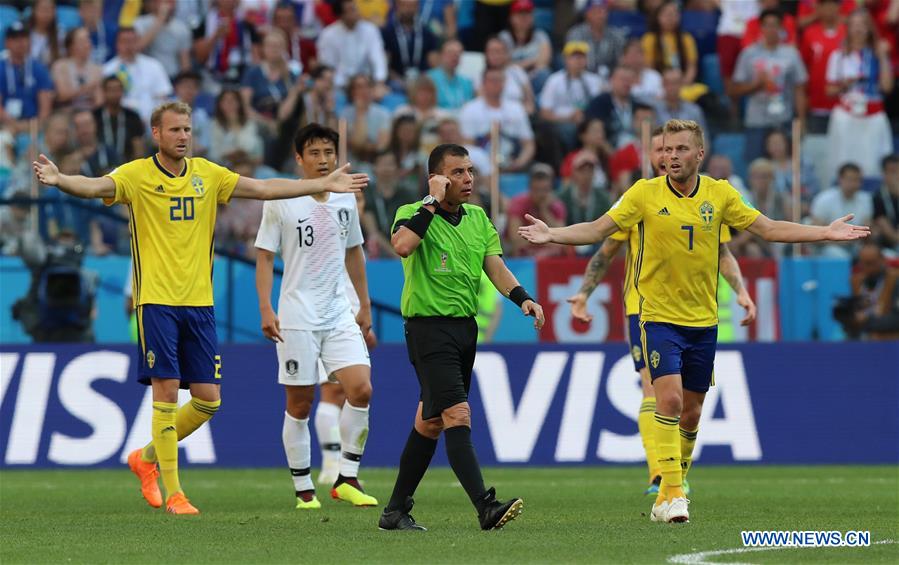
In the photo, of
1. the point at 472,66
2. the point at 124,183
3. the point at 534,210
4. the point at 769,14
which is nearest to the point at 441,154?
the point at 124,183

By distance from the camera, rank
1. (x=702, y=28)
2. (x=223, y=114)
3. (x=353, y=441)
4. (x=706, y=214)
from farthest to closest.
→ (x=702, y=28), (x=223, y=114), (x=353, y=441), (x=706, y=214)

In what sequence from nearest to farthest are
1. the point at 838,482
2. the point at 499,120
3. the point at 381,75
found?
the point at 838,482 → the point at 499,120 → the point at 381,75

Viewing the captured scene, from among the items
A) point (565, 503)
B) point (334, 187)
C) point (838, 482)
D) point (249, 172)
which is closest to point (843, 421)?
point (838, 482)

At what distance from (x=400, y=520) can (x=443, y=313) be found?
1.18 m

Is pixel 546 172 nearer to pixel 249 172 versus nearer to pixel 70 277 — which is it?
pixel 249 172

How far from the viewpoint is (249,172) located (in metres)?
17.1

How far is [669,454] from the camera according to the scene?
367 inches

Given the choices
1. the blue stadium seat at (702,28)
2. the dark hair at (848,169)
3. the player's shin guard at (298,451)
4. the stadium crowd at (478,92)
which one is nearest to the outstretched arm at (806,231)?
the player's shin guard at (298,451)

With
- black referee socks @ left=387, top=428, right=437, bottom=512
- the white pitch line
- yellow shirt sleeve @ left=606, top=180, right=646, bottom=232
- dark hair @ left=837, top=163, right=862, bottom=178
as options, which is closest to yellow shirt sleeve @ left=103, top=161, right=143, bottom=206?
black referee socks @ left=387, top=428, right=437, bottom=512

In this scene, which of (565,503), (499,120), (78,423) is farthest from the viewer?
(499,120)

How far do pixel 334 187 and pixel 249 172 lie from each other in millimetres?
7932

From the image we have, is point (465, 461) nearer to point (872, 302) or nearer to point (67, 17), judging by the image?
point (872, 302)

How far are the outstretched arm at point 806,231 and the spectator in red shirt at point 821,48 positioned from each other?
10.4 meters

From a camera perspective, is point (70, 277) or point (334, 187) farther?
point (70, 277)
